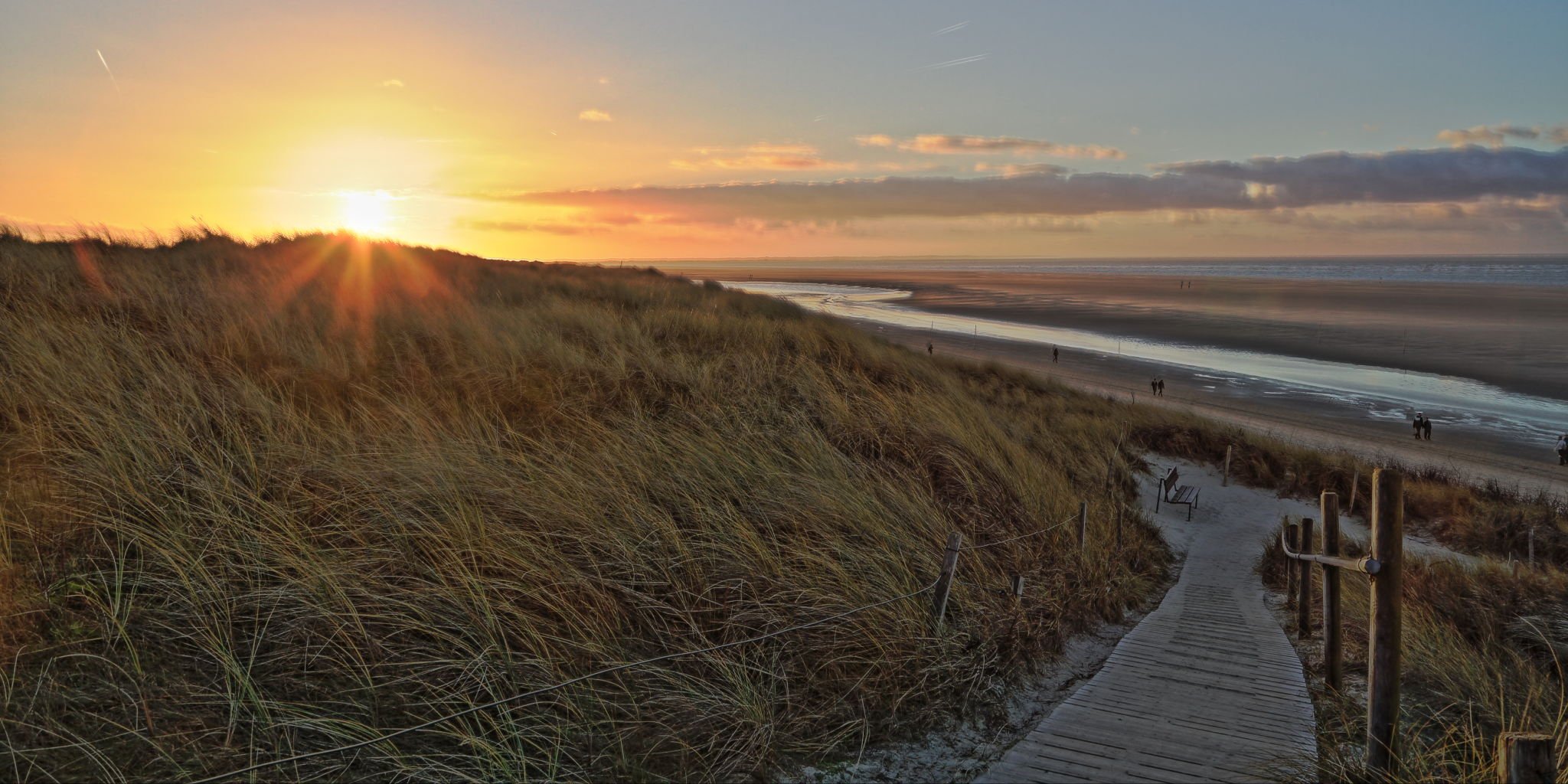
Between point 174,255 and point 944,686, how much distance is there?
1837 cm

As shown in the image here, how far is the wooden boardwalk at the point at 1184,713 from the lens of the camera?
4.89 metres

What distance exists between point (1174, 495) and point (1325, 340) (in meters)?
40.7

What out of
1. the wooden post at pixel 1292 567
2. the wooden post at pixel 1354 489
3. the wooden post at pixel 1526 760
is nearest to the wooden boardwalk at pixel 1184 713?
the wooden post at pixel 1292 567

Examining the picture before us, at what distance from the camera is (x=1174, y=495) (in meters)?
18.6

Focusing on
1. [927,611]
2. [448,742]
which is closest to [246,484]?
[448,742]

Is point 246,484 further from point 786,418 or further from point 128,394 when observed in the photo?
point 786,418

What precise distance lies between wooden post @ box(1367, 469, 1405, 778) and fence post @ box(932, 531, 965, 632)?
2.59 meters

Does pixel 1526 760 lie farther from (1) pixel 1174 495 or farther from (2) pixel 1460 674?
(1) pixel 1174 495

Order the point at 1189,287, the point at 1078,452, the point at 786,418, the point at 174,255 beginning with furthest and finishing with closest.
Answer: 1. the point at 1189,287
2. the point at 1078,452
3. the point at 174,255
4. the point at 786,418

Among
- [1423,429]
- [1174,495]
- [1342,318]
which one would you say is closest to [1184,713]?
[1174,495]

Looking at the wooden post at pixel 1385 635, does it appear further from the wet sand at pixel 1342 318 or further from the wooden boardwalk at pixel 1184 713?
the wet sand at pixel 1342 318

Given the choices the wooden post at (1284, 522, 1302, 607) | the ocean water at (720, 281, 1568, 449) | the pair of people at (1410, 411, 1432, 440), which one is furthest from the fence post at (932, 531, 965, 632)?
the pair of people at (1410, 411, 1432, 440)

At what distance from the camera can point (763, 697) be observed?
5.02 m

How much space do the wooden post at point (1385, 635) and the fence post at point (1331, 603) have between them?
191cm
